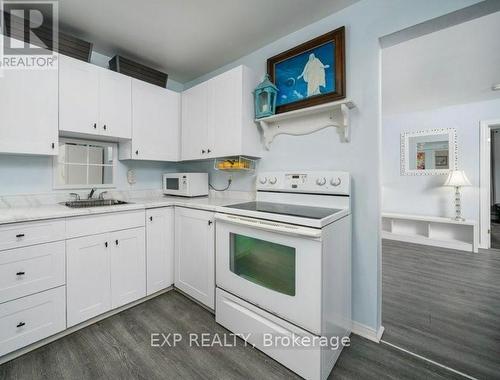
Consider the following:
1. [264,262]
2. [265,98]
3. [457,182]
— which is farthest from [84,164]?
[457,182]

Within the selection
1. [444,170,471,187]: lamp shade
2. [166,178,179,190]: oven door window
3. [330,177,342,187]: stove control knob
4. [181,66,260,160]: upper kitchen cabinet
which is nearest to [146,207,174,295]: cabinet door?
[166,178,179,190]: oven door window

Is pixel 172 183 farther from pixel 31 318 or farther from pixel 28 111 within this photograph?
pixel 31 318

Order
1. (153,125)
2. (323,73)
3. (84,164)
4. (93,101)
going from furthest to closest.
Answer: (153,125)
(84,164)
(93,101)
(323,73)

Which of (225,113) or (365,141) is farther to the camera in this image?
(225,113)

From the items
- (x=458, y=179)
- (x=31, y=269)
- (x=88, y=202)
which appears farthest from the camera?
(x=458, y=179)

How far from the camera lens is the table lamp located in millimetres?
3666

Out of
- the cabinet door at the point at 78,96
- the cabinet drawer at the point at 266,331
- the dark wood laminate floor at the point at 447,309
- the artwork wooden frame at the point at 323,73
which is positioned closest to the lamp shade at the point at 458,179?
the dark wood laminate floor at the point at 447,309

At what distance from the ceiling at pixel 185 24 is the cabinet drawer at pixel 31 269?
1790mm

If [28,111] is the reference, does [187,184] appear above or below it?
below

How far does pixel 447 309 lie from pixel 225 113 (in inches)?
106

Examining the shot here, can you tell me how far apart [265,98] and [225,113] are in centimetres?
41

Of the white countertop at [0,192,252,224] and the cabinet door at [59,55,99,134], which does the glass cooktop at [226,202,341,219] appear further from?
the cabinet door at [59,55,99,134]

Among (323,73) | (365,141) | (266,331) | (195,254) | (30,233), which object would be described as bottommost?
(266,331)

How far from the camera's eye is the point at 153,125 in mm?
2494
